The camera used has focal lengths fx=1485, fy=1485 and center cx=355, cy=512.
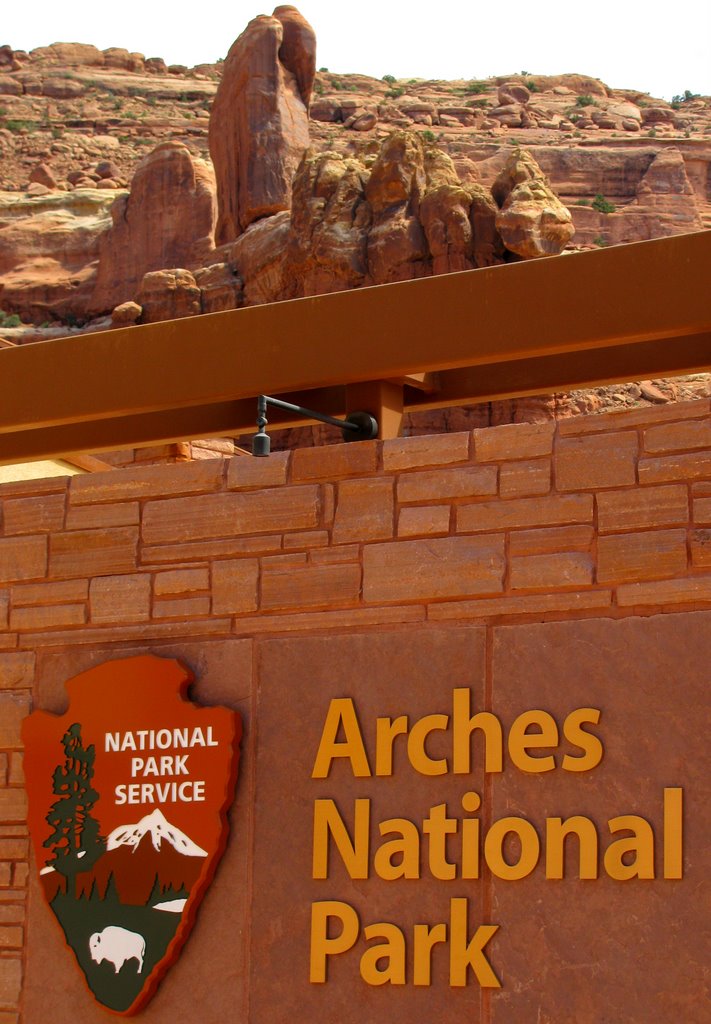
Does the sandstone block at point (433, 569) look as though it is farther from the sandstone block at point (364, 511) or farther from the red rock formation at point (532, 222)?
the red rock formation at point (532, 222)

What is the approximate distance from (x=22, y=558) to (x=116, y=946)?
2.04 m

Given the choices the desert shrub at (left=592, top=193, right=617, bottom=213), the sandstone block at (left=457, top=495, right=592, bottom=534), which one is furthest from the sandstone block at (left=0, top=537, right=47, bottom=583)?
the desert shrub at (left=592, top=193, right=617, bottom=213)

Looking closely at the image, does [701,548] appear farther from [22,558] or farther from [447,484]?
[22,558]

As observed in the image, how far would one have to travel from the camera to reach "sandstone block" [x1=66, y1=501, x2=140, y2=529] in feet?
24.2

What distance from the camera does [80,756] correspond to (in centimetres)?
707

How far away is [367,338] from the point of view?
7.18m

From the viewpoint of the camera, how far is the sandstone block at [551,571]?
6219mm

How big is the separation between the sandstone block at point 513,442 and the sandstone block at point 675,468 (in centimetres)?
45

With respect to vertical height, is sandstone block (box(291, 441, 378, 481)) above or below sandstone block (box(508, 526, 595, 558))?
above

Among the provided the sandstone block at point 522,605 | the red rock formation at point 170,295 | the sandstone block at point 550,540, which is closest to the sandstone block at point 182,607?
the sandstone block at point 522,605

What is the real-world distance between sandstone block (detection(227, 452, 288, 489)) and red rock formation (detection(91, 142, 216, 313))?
43234 millimetres

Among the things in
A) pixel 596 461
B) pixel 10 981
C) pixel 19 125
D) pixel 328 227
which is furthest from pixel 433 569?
pixel 19 125

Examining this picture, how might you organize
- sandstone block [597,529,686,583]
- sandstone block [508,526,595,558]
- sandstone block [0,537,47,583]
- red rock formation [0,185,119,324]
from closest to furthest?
sandstone block [597,529,686,583] < sandstone block [508,526,595,558] < sandstone block [0,537,47,583] < red rock formation [0,185,119,324]

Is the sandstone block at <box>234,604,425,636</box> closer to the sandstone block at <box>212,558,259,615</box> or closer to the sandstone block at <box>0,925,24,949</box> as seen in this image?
the sandstone block at <box>212,558,259,615</box>
